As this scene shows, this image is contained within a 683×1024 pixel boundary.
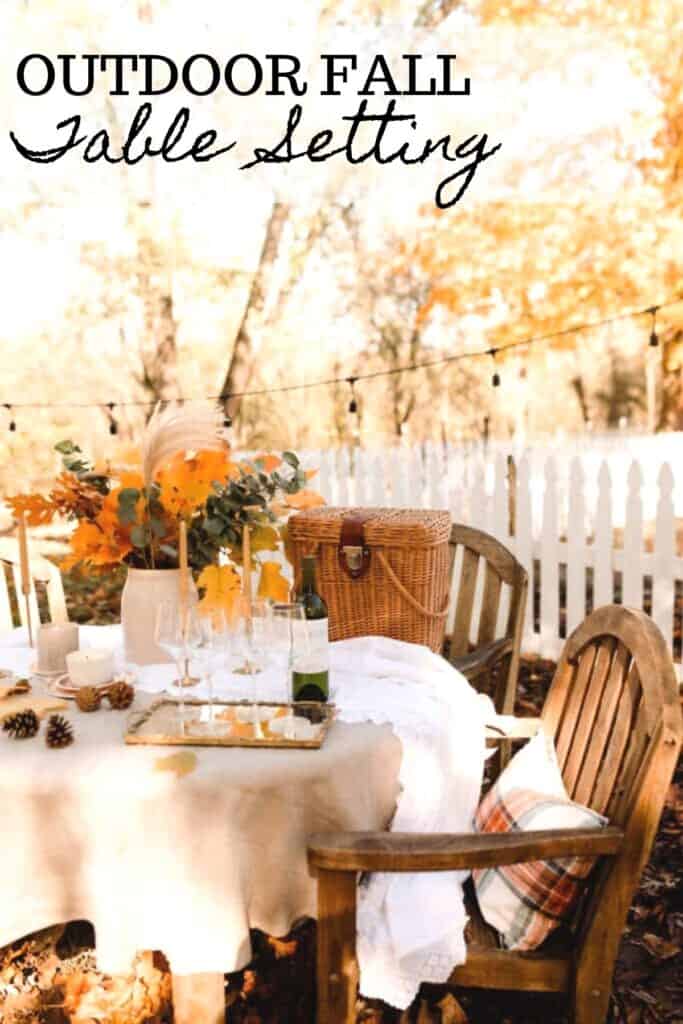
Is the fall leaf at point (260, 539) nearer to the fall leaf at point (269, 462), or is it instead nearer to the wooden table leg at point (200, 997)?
the fall leaf at point (269, 462)

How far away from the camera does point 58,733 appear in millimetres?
1647

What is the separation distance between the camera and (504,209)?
6.58 metres

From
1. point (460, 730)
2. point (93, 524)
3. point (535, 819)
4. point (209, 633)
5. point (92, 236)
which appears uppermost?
point (92, 236)

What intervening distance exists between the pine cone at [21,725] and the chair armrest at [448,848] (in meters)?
0.64

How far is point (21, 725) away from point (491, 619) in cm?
172

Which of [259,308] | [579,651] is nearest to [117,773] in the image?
[579,651]

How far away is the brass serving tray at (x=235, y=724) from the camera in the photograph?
1.65m

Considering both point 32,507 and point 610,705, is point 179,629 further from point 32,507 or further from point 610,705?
point 610,705

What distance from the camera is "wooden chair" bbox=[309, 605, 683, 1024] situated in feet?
4.64

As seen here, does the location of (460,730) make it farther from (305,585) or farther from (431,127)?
(431,127)

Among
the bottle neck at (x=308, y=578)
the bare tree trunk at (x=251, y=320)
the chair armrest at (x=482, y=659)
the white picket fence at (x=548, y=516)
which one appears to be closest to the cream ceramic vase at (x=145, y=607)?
the bottle neck at (x=308, y=578)

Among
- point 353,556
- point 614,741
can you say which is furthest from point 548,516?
point 614,741

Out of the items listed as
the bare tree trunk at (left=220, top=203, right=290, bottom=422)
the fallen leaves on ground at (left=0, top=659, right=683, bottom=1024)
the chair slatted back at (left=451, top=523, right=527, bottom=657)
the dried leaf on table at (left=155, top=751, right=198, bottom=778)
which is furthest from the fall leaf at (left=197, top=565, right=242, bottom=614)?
the bare tree trunk at (left=220, top=203, right=290, bottom=422)

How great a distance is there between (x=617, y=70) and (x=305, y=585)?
5632 mm
